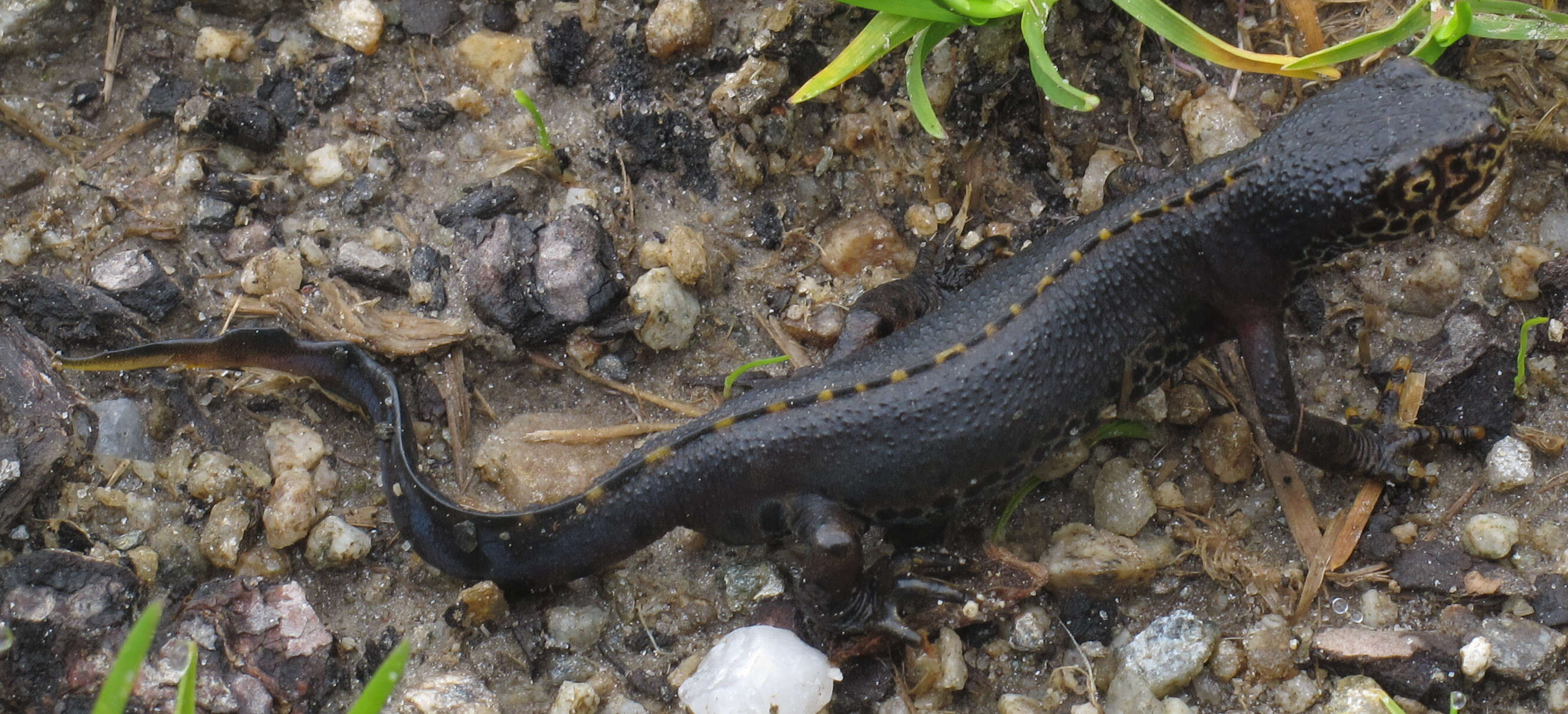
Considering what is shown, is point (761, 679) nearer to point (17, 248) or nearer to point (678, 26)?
point (678, 26)

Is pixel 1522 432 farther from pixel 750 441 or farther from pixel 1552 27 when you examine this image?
pixel 750 441

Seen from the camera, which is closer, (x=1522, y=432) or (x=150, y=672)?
(x=150, y=672)

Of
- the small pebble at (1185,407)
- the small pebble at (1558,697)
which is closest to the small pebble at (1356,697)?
the small pebble at (1558,697)

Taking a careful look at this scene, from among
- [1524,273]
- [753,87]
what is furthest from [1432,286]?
[753,87]

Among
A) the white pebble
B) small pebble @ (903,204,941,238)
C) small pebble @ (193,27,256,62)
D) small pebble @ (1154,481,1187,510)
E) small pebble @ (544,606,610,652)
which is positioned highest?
small pebble @ (193,27,256,62)

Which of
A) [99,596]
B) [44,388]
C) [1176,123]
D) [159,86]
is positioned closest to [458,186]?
[159,86]

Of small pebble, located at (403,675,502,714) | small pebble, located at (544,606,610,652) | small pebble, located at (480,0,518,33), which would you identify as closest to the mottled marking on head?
small pebble, located at (544,606,610,652)

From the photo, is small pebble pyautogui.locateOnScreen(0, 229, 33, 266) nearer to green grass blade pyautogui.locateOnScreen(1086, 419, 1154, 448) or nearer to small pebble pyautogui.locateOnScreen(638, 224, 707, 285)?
small pebble pyautogui.locateOnScreen(638, 224, 707, 285)
